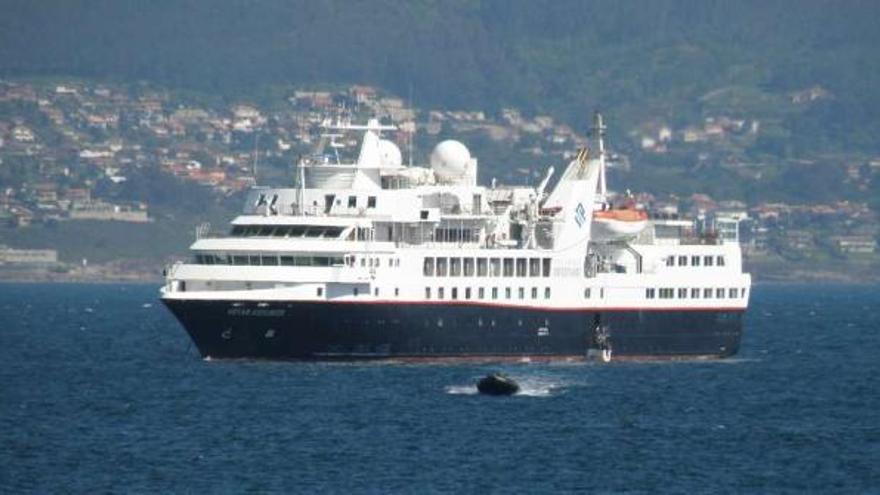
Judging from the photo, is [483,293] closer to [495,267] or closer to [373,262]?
[495,267]

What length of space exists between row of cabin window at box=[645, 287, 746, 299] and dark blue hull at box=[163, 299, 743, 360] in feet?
2.66

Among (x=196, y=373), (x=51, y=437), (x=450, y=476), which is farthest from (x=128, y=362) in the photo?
(x=450, y=476)

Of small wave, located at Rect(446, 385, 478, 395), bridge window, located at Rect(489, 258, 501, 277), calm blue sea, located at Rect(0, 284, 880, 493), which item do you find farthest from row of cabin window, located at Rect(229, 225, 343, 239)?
small wave, located at Rect(446, 385, 478, 395)

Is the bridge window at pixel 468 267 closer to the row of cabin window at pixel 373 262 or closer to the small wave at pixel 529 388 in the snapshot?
the row of cabin window at pixel 373 262

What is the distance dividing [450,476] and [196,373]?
1120 inches

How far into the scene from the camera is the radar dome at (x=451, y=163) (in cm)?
10869

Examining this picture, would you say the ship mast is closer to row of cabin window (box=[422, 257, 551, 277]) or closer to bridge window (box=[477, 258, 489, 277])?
row of cabin window (box=[422, 257, 551, 277])

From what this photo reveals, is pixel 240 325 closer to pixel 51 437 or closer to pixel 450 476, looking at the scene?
pixel 51 437

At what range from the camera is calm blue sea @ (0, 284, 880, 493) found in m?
73.7

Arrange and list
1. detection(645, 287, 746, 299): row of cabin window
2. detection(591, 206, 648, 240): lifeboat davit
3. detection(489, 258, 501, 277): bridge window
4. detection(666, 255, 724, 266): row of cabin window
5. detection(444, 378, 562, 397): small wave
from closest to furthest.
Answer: detection(444, 378, 562, 397): small wave, detection(489, 258, 501, 277): bridge window, detection(591, 206, 648, 240): lifeboat davit, detection(645, 287, 746, 299): row of cabin window, detection(666, 255, 724, 266): row of cabin window

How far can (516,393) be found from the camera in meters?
94.1

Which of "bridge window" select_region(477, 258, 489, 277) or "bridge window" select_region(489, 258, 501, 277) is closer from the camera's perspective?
"bridge window" select_region(477, 258, 489, 277)

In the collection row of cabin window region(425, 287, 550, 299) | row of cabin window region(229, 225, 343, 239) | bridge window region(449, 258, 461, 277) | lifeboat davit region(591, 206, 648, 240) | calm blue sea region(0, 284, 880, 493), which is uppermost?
lifeboat davit region(591, 206, 648, 240)

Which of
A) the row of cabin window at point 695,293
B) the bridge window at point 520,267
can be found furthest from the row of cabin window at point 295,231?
the row of cabin window at point 695,293
